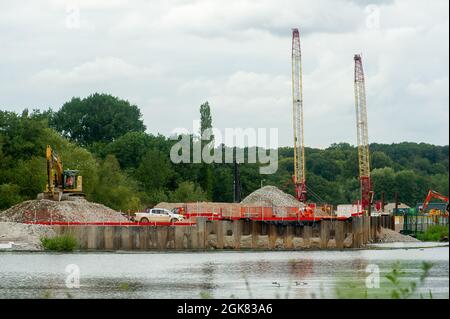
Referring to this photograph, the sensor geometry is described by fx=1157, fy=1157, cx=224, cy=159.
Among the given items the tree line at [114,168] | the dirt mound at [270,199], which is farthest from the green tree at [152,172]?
the dirt mound at [270,199]

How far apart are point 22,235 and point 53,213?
26.9 feet

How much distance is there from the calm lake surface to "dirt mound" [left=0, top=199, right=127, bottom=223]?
1218 centimetres

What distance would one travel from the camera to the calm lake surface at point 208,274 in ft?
167

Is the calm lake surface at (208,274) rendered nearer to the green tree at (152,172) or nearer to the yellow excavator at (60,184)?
the yellow excavator at (60,184)

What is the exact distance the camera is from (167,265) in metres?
75.6

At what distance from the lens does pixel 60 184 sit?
111000mm

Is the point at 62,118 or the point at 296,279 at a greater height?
the point at 62,118

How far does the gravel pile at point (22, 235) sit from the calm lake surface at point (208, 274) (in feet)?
11.0

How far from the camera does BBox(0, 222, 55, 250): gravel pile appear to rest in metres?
94.1

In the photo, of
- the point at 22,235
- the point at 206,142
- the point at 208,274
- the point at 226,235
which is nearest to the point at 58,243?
the point at 22,235

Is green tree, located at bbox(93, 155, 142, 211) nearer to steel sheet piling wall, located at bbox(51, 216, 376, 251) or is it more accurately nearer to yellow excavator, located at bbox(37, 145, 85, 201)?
yellow excavator, located at bbox(37, 145, 85, 201)
